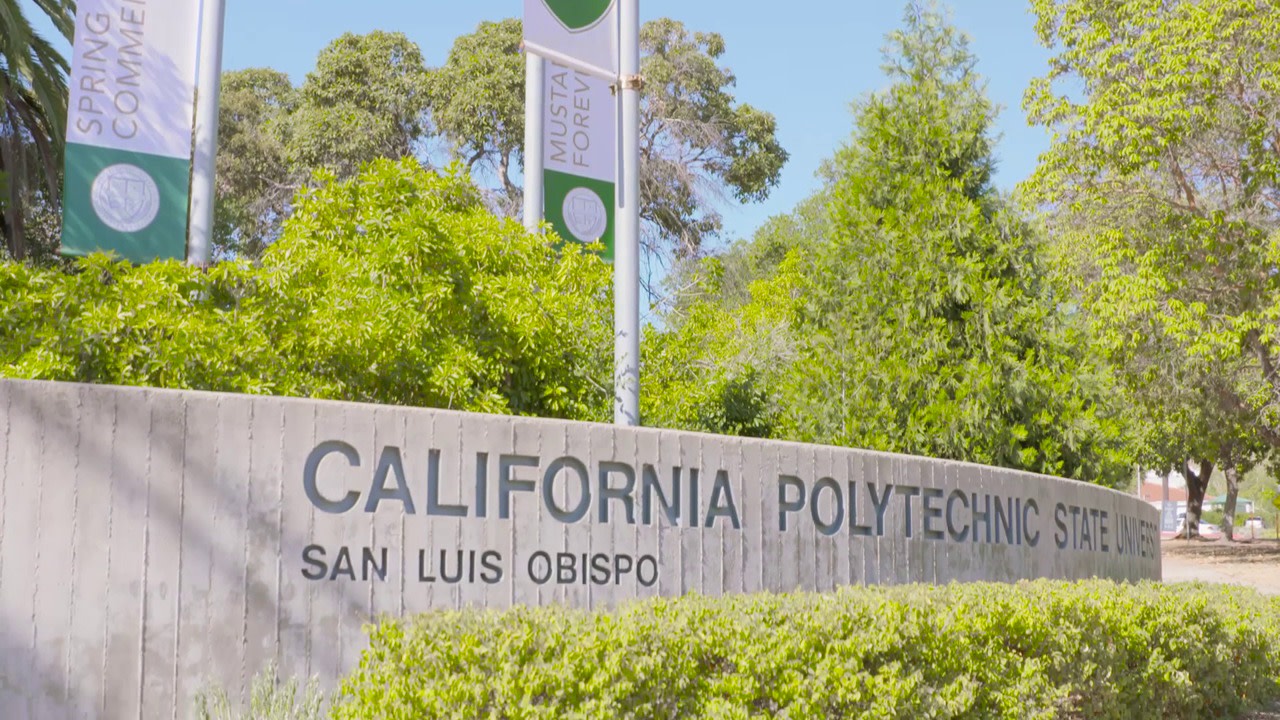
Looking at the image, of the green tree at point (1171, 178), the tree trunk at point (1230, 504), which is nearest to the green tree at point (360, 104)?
the green tree at point (1171, 178)

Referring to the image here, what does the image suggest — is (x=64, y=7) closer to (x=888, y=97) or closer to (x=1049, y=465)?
(x=888, y=97)

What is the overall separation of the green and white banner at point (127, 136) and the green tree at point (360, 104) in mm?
21236

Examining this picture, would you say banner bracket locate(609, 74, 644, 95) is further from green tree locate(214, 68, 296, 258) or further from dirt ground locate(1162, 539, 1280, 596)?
green tree locate(214, 68, 296, 258)

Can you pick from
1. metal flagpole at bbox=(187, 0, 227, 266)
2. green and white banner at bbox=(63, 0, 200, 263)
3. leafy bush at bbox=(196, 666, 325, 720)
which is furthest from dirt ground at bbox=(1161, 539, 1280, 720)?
leafy bush at bbox=(196, 666, 325, 720)

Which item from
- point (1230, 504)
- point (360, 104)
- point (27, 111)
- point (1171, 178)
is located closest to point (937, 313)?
point (27, 111)

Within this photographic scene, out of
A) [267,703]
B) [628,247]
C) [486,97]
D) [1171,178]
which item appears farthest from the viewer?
[486,97]

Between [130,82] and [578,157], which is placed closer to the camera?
[130,82]

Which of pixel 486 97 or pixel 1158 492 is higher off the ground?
pixel 486 97

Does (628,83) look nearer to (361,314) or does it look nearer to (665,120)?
(361,314)

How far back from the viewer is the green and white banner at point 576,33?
8.63 m

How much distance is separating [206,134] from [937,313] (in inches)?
229

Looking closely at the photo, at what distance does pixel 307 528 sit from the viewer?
566cm

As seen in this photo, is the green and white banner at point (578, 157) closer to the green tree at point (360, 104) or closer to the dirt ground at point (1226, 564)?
the dirt ground at point (1226, 564)

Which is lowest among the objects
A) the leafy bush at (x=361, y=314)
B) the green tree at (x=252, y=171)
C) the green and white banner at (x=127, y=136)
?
the leafy bush at (x=361, y=314)
